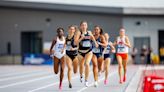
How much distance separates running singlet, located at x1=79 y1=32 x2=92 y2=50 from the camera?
19094 mm

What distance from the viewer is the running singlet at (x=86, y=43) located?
1909cm

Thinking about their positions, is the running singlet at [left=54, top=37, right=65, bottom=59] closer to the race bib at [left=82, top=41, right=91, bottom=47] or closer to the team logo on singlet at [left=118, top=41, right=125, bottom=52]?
the race bib at [left=82, top=41, right=91, bottom=47]

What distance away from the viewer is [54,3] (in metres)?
53.1

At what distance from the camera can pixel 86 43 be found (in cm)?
1919

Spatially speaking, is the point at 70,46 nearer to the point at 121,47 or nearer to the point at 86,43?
the point at 86,43

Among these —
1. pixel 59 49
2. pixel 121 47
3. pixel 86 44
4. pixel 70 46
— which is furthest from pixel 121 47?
pixel 59 49

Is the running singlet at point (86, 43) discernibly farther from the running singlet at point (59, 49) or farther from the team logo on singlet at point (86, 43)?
the running singlet at point (59, 49)

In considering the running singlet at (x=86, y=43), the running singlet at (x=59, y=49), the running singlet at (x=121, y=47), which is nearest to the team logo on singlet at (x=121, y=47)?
the running singlet at (x=121, y=47)

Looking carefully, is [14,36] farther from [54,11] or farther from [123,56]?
[123,56]

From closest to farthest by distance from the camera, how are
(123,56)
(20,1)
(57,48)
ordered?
(57,48), (123,56), (20,1)

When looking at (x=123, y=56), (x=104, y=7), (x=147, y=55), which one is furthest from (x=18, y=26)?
(x=123, y=56)

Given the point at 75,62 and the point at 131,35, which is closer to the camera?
the point at 75,62

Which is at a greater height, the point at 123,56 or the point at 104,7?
the point at 104,7

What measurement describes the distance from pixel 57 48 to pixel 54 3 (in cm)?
3482
